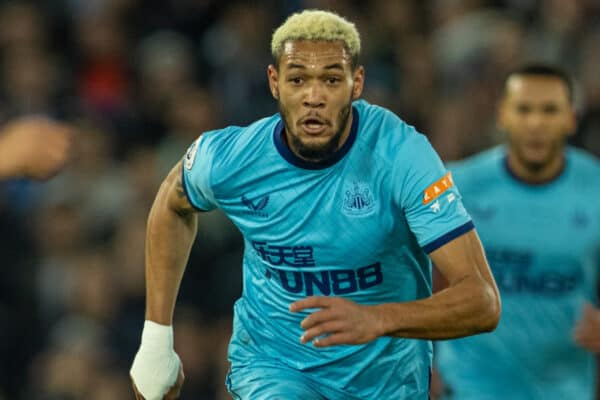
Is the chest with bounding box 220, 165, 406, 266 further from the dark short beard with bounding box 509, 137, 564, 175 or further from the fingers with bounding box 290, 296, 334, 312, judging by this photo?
the dark short beard with bounding box 509, 137, 564, 175

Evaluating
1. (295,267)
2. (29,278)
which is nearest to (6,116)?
(29,278)

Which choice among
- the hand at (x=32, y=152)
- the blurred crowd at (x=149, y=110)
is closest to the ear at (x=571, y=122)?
the blurred crowd at (x=149, y=110)

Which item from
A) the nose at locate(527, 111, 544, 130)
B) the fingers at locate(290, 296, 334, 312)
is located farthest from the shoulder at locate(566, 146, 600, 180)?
the fingers at locate(290, 296, 334, 312)

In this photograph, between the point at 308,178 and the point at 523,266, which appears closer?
the point at 308,178

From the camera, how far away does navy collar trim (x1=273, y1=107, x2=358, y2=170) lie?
4684 mm

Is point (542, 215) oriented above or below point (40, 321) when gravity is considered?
above

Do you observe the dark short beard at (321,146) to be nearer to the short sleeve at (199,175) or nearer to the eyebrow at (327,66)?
the eyebrow at (327,66)

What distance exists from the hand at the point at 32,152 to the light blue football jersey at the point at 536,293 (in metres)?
2.33

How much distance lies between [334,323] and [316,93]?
966 millimetres

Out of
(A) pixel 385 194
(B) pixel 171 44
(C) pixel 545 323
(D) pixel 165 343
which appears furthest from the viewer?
(B) pixel 171 44

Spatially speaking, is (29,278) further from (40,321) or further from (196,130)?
(196,130)

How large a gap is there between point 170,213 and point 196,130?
4776 mm

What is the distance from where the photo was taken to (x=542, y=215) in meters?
6.53

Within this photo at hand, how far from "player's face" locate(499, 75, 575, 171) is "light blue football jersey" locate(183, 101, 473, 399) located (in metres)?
1.87
